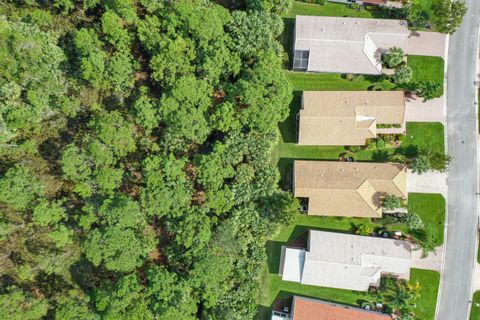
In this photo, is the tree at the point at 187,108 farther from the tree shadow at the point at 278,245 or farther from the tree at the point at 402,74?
the tree at the point at 402,74

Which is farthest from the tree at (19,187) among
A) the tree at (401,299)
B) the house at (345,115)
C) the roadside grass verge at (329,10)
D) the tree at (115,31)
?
the tree at (401,299)

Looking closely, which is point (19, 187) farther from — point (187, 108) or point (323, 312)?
point (323, 312)

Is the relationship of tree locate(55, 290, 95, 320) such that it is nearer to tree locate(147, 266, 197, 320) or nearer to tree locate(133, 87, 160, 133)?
tree locate(147, 266, 197, 320)

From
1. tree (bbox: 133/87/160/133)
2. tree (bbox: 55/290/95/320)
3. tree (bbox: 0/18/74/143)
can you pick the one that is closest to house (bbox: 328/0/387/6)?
tree (bbox: 133/87/160/133)

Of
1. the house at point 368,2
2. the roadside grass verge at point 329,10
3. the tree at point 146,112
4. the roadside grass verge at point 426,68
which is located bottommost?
the tree at point 146,112

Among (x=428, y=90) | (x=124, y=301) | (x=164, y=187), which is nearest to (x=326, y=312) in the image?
(x=124, y=301)

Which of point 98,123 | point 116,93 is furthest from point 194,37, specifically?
point 98,123

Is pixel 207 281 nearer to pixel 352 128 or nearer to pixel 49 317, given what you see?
pixel 49 317
